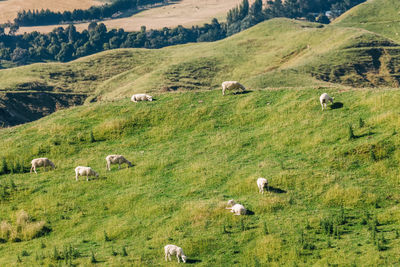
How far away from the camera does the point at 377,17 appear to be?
176625 millimetres

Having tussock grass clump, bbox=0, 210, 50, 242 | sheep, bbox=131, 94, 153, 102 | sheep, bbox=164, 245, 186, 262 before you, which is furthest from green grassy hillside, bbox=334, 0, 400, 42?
sheep, bbox=164, 245, 186, 262

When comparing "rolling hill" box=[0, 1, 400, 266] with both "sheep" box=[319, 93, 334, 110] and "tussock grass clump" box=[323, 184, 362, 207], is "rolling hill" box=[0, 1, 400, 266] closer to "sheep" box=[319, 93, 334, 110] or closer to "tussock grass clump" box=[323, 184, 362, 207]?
"tussock grass clump" box=[323, 184, 362, 207]

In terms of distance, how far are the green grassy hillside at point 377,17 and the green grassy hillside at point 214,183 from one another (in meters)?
133

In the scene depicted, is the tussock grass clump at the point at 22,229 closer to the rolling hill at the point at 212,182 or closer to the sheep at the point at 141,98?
the rolling hill at the point at 212,182

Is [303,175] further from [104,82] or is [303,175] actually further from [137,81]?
[104,82]

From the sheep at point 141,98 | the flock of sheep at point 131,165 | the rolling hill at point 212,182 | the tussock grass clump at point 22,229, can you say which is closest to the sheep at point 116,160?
the flock of sheep at point 131,165

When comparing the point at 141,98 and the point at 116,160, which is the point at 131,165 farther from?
the point at 141,98

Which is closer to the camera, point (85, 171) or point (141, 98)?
point (85, 171)

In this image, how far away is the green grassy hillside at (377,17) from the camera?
6447 inches

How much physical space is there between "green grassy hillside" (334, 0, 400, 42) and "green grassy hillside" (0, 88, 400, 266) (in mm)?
132576

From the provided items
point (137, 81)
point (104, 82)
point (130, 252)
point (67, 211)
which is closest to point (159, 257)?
point (130, 252)

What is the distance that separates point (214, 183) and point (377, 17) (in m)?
165

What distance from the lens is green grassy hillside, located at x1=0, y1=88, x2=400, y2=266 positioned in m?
23.5

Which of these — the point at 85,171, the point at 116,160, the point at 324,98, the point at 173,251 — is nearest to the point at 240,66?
the point at 324,98
